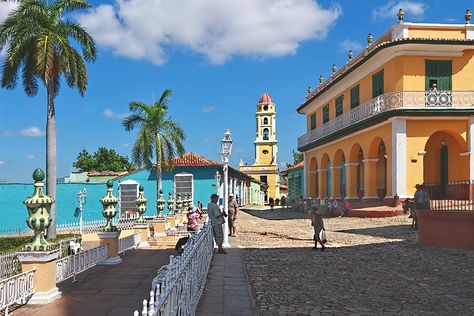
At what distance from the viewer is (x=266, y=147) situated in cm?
7212

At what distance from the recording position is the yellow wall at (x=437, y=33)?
22289 mm

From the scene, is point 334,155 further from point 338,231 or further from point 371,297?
point 371,297

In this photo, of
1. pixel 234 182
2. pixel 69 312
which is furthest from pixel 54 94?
pixel 234 182

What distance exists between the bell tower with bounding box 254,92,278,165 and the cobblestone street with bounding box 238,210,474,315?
55.8m

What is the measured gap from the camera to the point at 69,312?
6121 millimetres

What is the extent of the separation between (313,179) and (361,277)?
28439 millimetres

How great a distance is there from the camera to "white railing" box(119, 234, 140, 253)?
11.6 m

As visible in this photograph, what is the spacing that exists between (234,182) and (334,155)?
546 inches

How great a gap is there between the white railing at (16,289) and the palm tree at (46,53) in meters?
12.9

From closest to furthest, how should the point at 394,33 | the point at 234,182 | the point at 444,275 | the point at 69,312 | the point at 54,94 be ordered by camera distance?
the point at 69,312
the point at 444,275
the point at 54,94
the point at 394,33
the point at 234,182

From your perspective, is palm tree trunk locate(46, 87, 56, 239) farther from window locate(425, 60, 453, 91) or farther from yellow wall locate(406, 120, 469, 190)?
window locate(425, 60, 453, 91)

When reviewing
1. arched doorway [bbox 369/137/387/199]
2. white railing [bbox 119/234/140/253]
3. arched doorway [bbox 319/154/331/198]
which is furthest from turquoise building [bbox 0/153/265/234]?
white railing [bbox 119/234/140/253]

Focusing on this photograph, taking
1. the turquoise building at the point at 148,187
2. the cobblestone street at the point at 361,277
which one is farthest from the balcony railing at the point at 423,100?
the turquoise building at the point at 148,187

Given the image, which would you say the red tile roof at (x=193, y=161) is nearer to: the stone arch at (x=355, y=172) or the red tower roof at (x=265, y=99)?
the stone arch at (x=355, y=172)
